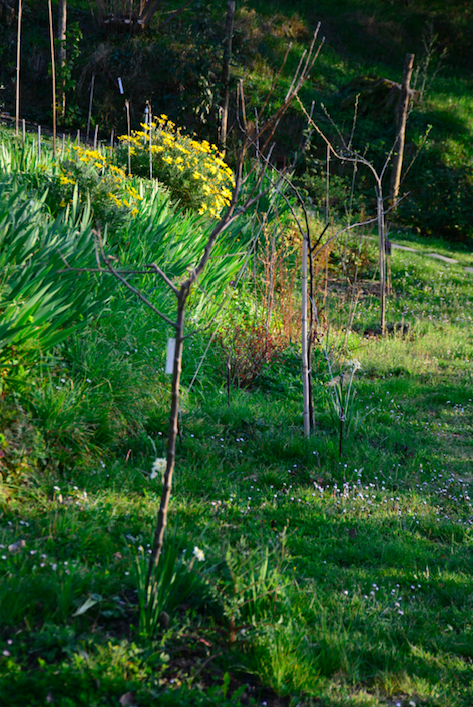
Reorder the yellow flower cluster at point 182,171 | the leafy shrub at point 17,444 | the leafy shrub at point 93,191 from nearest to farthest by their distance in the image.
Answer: the leafy shrub at point 17,444 < the leafy shrub at point 93,191 < the yellow flower cluster at point 182,171

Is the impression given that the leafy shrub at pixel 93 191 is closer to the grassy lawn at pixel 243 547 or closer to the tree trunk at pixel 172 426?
the grassy lawn at pixel 243 547

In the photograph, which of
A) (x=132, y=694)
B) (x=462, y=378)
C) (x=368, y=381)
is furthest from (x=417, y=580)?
(x=462, y=378)

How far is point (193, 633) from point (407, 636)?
84cm

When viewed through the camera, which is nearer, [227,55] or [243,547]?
[243,547]

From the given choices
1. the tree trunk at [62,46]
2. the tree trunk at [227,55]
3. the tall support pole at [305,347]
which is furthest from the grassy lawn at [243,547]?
the tree trunk at [62,46]

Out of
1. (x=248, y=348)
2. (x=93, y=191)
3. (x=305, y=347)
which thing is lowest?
(x=248, y=348)

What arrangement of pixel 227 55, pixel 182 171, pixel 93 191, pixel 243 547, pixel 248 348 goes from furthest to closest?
1. pixel 227 55
2. pixel 182 171
3. pixel 93 191
4. pixel 248 348
5. pixel 243 547

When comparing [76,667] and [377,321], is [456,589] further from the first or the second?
[377,321]

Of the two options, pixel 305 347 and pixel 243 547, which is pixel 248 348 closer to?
pixel 305 347

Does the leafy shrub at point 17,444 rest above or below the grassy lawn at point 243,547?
above

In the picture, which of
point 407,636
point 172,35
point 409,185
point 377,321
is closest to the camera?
point 407,636

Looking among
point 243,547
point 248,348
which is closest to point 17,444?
point 243,547

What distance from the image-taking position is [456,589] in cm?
241

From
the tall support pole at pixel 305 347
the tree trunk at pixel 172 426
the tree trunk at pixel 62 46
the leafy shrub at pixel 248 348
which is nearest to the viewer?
the tree trunk at pixel 172 426
